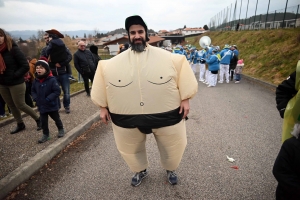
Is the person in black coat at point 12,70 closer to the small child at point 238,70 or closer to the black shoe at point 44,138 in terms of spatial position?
the black shoe at point 44,138

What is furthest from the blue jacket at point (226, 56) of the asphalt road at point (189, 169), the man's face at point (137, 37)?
the man's face at point (137, 37)

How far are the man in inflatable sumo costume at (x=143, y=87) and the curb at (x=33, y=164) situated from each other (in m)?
1.72

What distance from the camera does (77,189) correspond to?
2.55 meters

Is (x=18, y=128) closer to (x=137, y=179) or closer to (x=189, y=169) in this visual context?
(x=137, y=179)

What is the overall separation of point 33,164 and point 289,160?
328 centimetres

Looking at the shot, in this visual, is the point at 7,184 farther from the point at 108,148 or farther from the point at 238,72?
the point at 238,72

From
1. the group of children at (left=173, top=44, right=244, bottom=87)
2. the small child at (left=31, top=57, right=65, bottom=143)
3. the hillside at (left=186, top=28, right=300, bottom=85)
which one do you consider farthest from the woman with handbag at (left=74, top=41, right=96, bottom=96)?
the hillside at (left=186, top=28, right=300, bottom=85)

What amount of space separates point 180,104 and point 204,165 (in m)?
1.40

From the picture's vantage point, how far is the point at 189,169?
2.85 metres

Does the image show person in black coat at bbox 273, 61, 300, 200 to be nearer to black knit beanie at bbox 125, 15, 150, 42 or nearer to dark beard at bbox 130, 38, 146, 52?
dark beard at bbox 130, 38, 146, 52

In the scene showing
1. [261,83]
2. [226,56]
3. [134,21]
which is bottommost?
[261,83]

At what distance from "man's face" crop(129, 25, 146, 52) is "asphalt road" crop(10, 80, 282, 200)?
1843 millimetres

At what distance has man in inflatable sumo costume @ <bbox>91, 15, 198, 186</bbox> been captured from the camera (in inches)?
74.5

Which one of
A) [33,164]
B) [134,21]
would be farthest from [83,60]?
[134,21]
